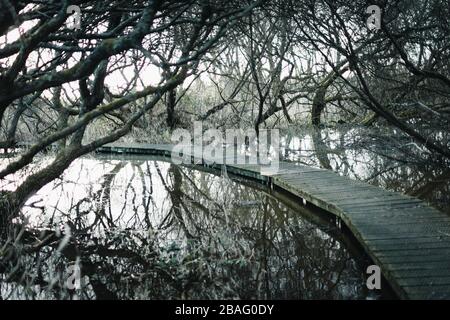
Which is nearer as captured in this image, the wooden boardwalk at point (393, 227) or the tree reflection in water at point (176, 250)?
the wooden boardwalk at point (393, 227)

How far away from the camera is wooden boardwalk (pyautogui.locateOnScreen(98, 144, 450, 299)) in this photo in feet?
12.1

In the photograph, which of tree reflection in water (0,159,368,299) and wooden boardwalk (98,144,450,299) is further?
tree reflection in water (0,159,368,299)

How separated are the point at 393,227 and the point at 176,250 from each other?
2.40m

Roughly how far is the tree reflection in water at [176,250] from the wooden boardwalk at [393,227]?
353 millimetres

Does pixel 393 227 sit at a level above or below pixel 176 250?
above

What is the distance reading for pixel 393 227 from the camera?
498cm

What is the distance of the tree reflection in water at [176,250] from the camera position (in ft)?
13.9

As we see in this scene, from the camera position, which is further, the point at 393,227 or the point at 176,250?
the point at 176,250

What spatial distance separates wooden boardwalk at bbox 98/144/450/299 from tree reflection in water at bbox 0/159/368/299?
0.35 meters

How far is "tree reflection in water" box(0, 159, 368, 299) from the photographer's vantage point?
13.9 feet

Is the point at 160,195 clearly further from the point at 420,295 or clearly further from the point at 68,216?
the point at 420,295
